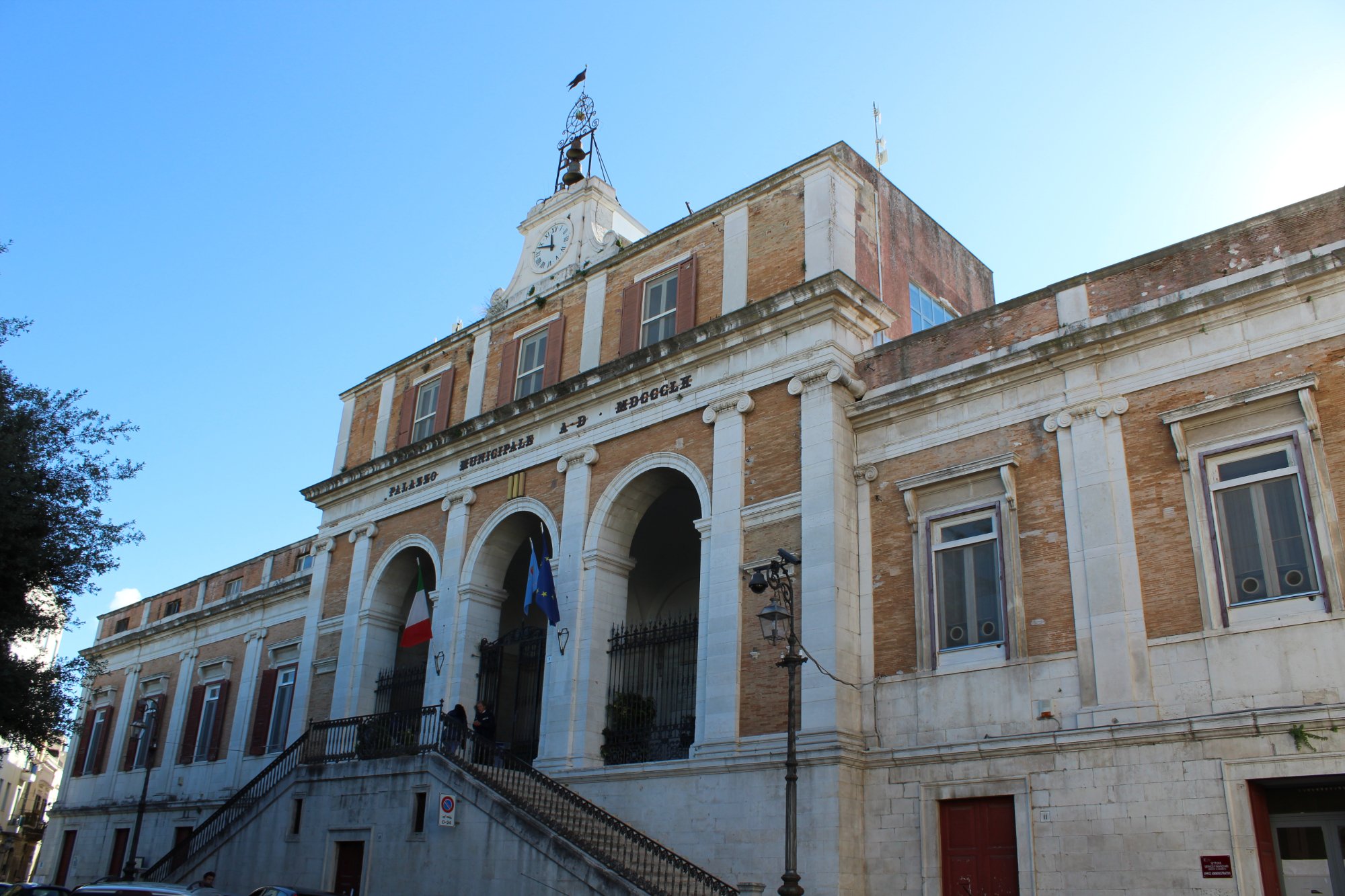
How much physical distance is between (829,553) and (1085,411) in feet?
14.2

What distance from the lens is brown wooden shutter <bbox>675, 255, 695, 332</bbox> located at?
21.5m

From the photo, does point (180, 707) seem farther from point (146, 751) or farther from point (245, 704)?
point (245, 704)

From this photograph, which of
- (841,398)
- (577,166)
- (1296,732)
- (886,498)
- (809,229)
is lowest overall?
(1296,732)

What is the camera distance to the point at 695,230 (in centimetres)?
2239

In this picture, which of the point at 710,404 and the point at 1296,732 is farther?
the point at 710,404

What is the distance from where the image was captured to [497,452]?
24.3 meters

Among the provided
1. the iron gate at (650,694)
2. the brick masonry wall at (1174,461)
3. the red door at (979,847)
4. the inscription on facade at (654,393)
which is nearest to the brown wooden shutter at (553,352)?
the inscription on facade at (654,393)

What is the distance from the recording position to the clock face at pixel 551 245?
2623cm

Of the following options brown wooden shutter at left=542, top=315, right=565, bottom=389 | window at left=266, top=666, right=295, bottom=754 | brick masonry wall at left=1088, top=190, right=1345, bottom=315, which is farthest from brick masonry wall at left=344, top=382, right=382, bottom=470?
brick masonry wall at left=1088, top=190, right=1345, bottom=315

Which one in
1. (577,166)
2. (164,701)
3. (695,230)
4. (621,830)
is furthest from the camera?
(164,701)

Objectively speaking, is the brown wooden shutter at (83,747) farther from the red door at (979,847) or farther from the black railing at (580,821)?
the red door at (979,847)

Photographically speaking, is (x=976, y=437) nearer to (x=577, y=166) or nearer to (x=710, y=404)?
(x=710, y=404)

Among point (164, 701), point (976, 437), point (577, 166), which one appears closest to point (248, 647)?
point (164, 701)

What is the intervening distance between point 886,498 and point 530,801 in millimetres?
7463
